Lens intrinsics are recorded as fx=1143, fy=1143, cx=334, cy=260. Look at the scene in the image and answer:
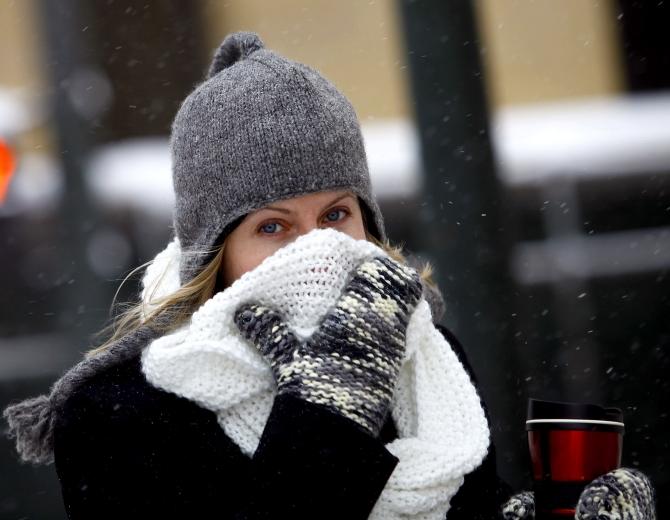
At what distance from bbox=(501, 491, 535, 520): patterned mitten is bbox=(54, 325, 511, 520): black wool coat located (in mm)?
95

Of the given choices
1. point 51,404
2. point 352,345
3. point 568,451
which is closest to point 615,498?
point 568,451

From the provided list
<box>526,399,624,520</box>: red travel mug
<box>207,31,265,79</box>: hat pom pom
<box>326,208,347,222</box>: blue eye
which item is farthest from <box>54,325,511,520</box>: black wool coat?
<box>207,31,265,79</box>: hat pom pom

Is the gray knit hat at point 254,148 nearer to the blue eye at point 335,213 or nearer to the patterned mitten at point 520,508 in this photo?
the blue eye at point 335,213

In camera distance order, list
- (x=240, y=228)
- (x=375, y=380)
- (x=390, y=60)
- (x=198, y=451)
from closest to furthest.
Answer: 1. (x=375, y=380)
2. (x=198, y=451)
3. (x=240, y=228)
4. (x=390, y=60)

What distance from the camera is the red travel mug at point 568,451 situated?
6.70ft

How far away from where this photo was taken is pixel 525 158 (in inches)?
229

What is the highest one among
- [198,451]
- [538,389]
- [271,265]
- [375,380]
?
[271,265]

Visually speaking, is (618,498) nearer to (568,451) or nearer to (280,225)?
(568,451)

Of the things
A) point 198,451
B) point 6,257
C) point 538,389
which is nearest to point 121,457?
point 198,451

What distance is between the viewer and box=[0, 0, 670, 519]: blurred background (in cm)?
498

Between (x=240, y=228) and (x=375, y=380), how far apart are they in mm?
485

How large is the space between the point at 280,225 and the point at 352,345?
0.39 meters

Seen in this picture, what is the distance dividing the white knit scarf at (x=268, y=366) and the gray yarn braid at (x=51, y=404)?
0.21ft

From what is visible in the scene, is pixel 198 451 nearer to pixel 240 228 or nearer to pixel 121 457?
pixel 121 457
